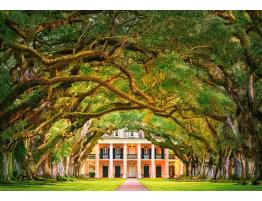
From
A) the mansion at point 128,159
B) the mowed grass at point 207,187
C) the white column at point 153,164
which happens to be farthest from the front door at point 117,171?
the mowed grass at point 207,187

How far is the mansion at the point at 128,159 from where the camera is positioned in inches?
2491

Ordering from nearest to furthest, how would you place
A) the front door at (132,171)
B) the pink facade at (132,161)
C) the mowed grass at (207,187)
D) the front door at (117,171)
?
1. the mowed grass at (207,187)
2. the pink facade at (132,161)
3. the front door at (117,171)
4. the front door at (132,171)

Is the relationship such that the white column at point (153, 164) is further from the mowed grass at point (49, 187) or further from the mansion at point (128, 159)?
A: the mowed grass at point (49, 187)

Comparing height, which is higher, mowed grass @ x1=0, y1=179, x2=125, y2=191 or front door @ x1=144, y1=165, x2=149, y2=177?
front door @ x1=144, y1=165, x2=149, y2=177

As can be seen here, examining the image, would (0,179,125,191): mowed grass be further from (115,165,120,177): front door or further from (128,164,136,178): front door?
(128,164,136,178): front door

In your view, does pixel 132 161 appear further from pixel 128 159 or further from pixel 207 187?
pixel 207 187

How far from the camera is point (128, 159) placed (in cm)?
7125

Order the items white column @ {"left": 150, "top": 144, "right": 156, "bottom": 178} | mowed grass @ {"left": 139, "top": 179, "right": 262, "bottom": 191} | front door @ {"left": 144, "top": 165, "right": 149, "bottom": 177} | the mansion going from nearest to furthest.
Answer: mowed grass @ {"left": 139, "top": 179, "right": 262, "bottom": 191}
the mansion
white column @ {"left": 150, "top": 144, "right": 156, "bottom": 178}
front door @ {"left": 144, "top": 165, "right": 149, "bottom": 177}

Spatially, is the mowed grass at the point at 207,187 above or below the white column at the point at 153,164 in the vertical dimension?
below

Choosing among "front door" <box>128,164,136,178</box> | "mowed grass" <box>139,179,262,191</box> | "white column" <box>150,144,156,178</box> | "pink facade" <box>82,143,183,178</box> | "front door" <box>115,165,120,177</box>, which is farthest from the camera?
"white column" <box>150,144,156,178</box>

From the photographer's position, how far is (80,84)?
2819cm

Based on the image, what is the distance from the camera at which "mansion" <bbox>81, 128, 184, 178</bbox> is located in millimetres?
63272

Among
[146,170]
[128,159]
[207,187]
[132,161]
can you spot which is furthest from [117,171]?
[207,187]

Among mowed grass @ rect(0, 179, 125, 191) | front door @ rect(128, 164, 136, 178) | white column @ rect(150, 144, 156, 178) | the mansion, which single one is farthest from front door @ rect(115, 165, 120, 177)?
mowed grass @ rect(0, 179, 125, 191)
